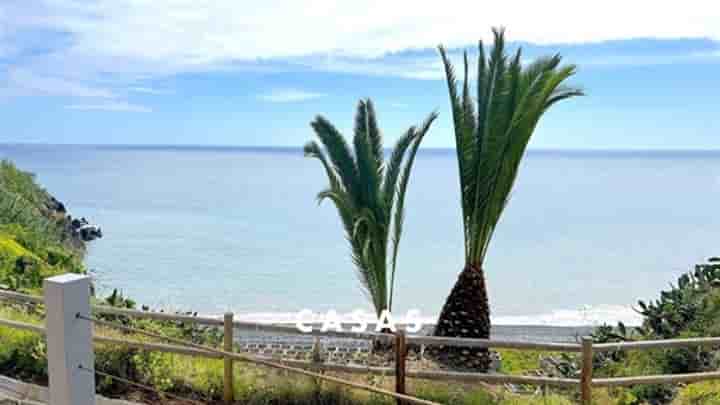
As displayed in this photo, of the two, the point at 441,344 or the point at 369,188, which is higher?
the point at 369,188

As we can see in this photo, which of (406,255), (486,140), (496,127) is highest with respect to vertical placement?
(496,127)

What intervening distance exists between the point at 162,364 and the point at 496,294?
52.2 feet

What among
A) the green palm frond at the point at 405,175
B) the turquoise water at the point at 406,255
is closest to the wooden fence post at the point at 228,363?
the green palm frond at the point at 405,175

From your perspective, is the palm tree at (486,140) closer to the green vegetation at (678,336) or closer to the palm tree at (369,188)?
the palm tree at (369,188)

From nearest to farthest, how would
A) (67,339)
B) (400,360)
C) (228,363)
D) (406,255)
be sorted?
(67,339), (400,360), (228,363), (406,255)

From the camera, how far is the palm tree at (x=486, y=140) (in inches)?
265

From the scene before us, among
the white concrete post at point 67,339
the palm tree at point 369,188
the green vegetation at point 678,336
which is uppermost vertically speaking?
the palm tree at point 369,188

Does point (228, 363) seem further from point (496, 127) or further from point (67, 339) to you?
point (496, 127)

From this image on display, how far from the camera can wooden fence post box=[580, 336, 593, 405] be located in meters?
4.24

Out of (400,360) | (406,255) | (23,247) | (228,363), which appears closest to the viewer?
(400,360)

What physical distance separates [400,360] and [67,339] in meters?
2.70

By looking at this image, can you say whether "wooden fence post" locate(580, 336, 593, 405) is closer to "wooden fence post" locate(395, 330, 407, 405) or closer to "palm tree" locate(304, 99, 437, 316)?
"wooden fence post" locate(395, 330, 407, 405)

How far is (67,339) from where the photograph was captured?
2.45 metres

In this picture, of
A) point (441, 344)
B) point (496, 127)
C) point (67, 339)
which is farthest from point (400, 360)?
point (496, 127)
